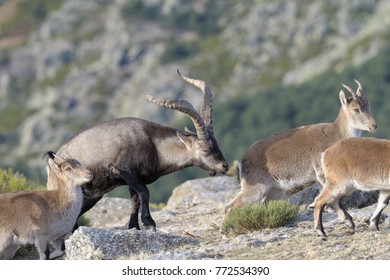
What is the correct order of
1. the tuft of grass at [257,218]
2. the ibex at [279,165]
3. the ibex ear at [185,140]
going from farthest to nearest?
the ibex ear at [185,140] < the ibex at [279,165] < the tuft of grass at [257,218]

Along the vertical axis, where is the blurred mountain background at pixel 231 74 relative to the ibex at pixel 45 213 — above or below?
above

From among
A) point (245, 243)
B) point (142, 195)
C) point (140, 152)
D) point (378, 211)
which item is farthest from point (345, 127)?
point (245, 243)

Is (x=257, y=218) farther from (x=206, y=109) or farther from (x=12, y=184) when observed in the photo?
(x=12, y=184)

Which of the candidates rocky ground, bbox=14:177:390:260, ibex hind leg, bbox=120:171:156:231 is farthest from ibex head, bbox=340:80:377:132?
ibex hind leg, bbox=120:171:156:231

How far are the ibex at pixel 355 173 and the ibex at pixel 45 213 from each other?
375 cm

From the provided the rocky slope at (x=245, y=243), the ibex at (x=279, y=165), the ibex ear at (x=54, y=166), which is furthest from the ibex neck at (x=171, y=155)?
the ibex ear at (x=54, y=166)

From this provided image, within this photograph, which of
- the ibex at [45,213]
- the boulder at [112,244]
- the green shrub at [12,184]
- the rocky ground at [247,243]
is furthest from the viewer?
the green shrub at [12,184]

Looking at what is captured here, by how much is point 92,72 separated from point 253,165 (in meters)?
181

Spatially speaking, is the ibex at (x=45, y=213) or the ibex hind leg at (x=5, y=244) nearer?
the ibex hind leg at (x=5, y=244)

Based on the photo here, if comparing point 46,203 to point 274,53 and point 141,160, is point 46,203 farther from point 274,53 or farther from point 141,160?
point 274,53

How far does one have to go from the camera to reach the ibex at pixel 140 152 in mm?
17750

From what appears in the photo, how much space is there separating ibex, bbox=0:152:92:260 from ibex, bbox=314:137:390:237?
3755 millimetres

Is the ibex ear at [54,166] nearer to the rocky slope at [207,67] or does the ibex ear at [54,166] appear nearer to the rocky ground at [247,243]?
the rocky ground at [247,243]

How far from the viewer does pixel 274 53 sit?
191250 mm
